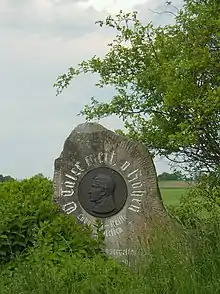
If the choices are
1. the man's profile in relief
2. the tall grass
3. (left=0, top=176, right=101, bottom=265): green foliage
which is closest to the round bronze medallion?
the man's profile in relief

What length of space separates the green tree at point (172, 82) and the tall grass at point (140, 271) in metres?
2.52

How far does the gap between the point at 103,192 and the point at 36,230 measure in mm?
1452

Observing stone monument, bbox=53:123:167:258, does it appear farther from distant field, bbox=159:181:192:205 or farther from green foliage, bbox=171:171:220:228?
distant field, bbox=159:181:192:205

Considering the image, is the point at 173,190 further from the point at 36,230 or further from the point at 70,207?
the point at 36,230

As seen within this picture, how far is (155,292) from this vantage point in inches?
219

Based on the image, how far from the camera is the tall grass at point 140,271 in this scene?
5.67m

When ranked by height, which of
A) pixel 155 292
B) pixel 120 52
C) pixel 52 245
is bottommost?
pixel 155 292

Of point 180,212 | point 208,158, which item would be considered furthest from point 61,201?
point 208,158

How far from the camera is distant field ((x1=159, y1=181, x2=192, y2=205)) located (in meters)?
9.95

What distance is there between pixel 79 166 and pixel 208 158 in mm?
2137

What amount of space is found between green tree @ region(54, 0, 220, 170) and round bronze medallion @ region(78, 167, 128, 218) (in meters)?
0.96

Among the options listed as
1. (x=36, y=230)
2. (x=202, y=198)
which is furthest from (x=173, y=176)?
(x=36, y=230)

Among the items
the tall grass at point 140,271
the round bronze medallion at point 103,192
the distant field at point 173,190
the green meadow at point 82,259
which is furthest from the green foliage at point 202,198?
the tall grass at point 140,271

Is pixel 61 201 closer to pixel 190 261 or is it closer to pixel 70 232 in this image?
pixel 70 232
